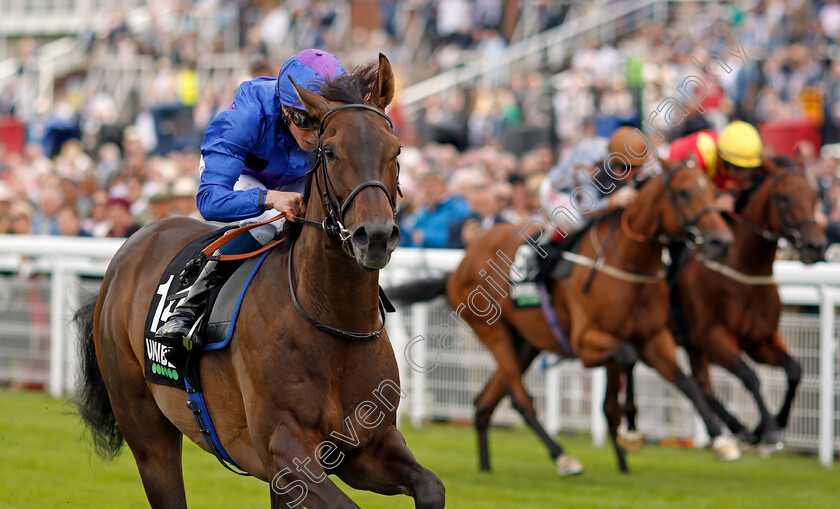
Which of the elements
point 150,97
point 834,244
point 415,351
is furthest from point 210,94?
point 834,244

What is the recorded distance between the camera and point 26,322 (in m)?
9.48

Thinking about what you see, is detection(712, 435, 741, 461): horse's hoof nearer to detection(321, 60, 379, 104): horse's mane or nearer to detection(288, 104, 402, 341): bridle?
detection(288, 104, 402, 341): bridle

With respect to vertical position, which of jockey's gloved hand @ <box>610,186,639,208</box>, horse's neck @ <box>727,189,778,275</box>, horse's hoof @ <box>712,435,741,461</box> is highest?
jockey's gloved hand @ <box>610,186,639,208</box>

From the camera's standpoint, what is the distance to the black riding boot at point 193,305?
371cm

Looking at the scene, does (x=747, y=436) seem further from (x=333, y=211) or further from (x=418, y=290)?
(x=333, y=211)

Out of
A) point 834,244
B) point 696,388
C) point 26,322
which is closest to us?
point 696,388

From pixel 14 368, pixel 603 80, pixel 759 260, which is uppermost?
pixel 603 80

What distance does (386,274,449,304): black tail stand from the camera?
7.52 metres

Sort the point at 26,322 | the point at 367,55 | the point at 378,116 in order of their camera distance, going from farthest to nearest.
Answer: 1. the point at 367,55
2. the point at 26,322
3. the point at 378,116

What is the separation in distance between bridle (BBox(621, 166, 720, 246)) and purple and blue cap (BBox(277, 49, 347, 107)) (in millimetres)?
3177

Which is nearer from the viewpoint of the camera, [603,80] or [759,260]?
[759,260]

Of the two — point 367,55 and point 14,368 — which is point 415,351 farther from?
point 367,55

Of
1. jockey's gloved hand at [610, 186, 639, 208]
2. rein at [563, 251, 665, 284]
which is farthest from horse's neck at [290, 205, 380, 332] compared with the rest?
jockey's gloved hand at [610, 186, 639, 208]

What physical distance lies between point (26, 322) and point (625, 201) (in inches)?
219
